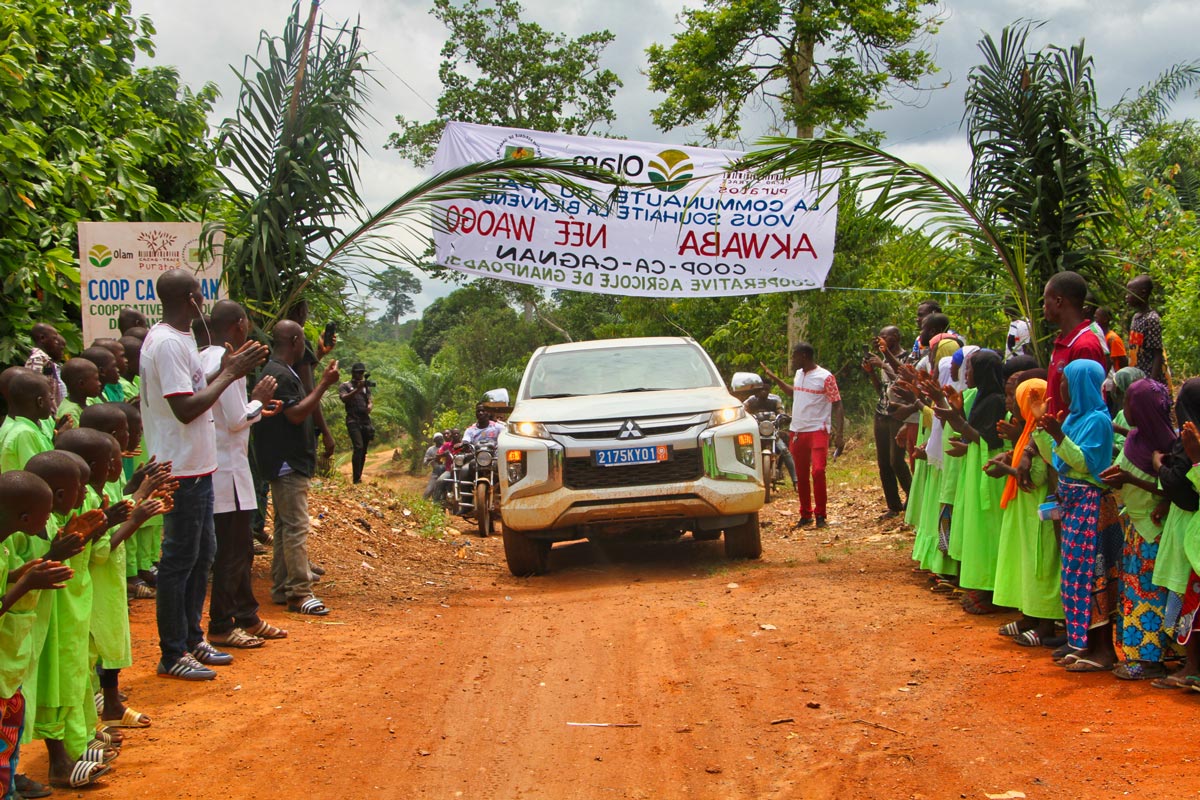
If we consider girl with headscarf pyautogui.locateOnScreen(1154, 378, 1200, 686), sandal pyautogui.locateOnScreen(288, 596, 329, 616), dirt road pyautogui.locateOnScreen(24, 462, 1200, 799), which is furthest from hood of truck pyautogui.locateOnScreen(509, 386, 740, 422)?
girl with headscarf pyautogui.locateOnScreen(1154, 378, 1200, 686)

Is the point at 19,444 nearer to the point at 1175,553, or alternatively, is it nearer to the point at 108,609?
the point at 108,609

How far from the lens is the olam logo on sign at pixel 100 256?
7.93m

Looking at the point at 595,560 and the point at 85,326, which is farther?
the point at 595,560

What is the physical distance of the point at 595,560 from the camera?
Result: 10234mm

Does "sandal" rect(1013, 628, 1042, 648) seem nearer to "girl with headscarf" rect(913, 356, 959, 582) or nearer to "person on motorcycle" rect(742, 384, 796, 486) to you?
"girl with headscarf" rect(913, 356, 959, 582)

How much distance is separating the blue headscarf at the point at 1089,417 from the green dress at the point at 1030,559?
540 mm

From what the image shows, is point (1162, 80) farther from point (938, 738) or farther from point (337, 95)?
point (938, 738)

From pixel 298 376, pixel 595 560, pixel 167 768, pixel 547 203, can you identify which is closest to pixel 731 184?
pixel 547 203

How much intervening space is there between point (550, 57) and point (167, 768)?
23.5 m

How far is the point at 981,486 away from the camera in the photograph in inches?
265

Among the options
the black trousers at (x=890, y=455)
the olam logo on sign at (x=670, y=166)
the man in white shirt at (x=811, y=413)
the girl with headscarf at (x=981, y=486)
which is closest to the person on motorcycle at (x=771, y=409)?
the man in white shirt at (x=811, y=413)

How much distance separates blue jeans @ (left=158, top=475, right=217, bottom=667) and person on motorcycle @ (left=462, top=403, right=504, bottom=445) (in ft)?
27.9

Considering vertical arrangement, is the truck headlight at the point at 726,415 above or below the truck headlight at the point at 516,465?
above

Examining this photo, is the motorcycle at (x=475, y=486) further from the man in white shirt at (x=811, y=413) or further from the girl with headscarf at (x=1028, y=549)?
the girl with headscarf at (x=1028, y=549)
